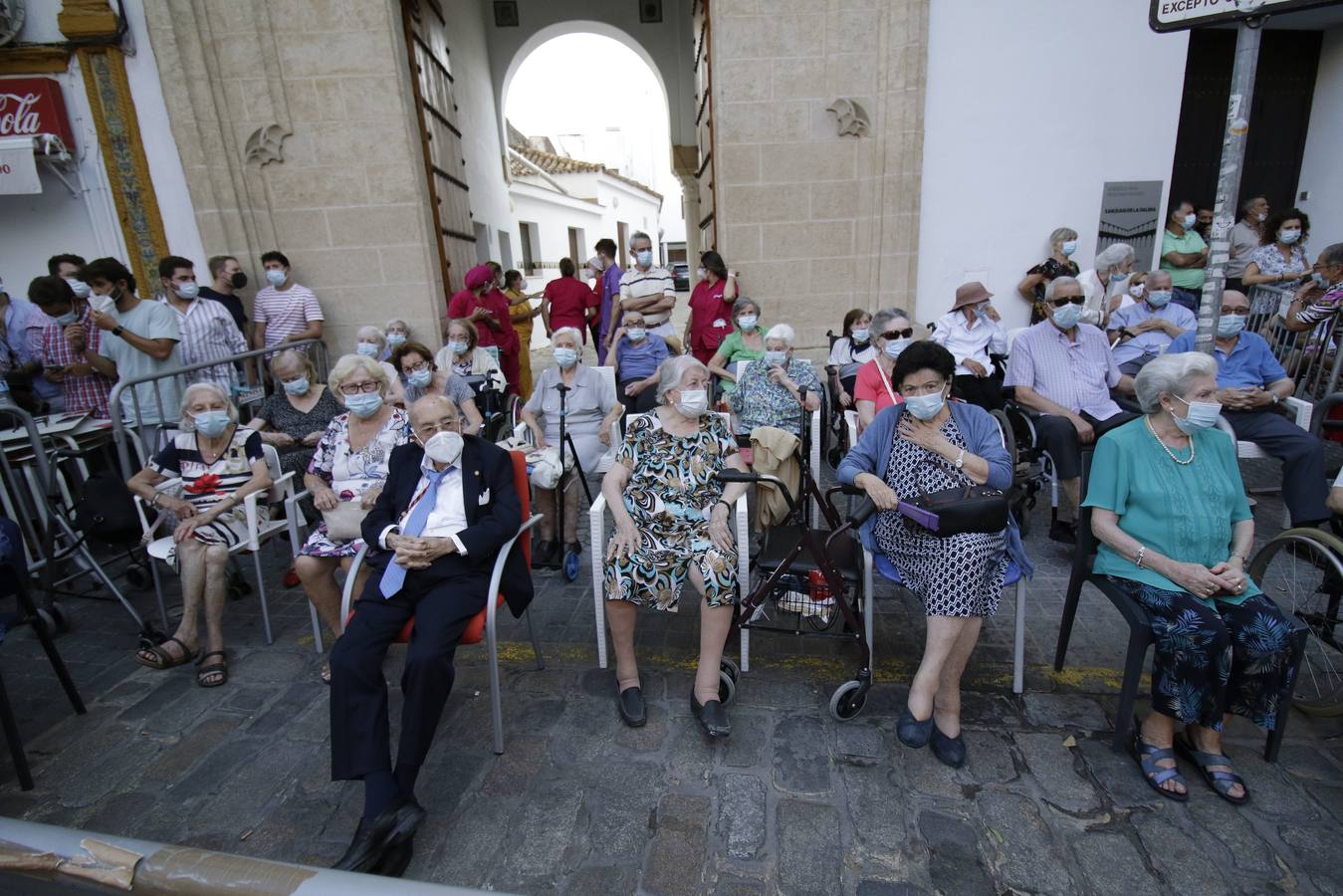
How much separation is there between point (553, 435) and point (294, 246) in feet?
12.3

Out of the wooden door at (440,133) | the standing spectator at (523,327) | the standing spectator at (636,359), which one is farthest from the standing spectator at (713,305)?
the wooden door at (440,133)

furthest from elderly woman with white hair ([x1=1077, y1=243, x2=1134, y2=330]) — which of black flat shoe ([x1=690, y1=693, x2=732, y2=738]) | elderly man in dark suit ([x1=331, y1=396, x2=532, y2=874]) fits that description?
elderly man in dark suit ([x1=331, y1=396, x2=532, y2=874])

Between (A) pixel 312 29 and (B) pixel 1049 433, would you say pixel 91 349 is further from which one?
(B) pixel 1049 433

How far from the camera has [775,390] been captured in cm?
434

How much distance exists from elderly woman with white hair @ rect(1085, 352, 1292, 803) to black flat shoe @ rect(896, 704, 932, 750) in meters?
0.72

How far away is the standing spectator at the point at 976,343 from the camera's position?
464 centimetres

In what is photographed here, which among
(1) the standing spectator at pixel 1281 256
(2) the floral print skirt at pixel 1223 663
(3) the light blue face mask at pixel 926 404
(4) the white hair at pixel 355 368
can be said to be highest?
(1) the standing spectator at pixel 1281 256

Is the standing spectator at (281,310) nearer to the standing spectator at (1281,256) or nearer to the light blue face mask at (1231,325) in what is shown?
the light blue face mask at (1231,325)

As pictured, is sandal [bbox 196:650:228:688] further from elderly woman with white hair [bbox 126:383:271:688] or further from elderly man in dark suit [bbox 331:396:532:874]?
elderly man in dark suit [bbox 331:396:532:874]

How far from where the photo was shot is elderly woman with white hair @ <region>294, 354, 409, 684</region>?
10.2ft

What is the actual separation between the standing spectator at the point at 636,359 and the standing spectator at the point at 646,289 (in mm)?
719

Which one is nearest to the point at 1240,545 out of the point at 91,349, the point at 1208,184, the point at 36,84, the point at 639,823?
the point at 639,823

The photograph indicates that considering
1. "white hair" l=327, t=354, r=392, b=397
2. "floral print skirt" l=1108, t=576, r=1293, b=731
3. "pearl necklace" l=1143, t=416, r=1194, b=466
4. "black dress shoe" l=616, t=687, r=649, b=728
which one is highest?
"white hair" l=327, t=354, r=392, b=397

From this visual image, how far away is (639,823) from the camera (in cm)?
218
